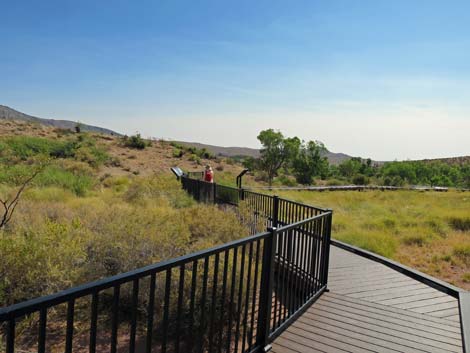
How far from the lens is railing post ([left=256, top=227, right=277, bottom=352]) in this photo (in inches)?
108

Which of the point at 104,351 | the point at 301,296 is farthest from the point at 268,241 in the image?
the point at 104,351

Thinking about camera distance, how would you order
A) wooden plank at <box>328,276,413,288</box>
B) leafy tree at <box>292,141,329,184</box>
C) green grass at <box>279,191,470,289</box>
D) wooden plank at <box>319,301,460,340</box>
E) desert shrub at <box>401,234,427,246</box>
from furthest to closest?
1. leafy tree at <box>292,141,329,184</box>
2. desert shrub at <box>401,234,427,246</box>
3. green grass at <box>279,191,470,289</box>
4. wooden plank at <box>328,276,413,288</box>
5. wooden plank at <box>319,301,460,340</box>

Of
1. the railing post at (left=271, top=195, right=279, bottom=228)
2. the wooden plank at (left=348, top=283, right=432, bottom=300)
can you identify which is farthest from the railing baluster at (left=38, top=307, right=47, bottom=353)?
the railing post at (left=271, top=195, right=279, bottom=228)

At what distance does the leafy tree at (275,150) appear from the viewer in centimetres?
3192

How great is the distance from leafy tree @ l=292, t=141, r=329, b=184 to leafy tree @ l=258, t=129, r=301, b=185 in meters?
0.75

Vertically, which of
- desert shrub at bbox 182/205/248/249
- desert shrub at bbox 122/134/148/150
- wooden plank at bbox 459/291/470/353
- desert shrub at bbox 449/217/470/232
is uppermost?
desert shrub at bbox 122/134/148/150

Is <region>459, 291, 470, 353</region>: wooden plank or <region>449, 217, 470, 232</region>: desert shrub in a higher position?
<region>449, 217, 470, 232</region>: desert shrub

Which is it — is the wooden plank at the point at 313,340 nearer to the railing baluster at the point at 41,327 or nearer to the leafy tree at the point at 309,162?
the railing baluster at the point at 41,327

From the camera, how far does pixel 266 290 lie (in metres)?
2.85

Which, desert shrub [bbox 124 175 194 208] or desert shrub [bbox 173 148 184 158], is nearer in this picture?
desert shrub [bbox 124 175 194 208]

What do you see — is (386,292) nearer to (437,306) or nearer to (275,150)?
(437,306)

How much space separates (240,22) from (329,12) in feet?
9.24

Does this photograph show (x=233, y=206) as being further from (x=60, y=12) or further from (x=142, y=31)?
(x=60, y=12)

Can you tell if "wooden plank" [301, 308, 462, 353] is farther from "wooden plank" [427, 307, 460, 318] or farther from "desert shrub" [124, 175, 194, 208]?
"desert shrub" [124, 175, 194, 208]
